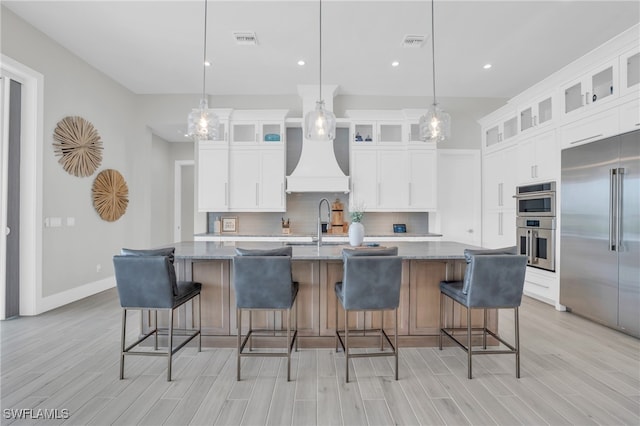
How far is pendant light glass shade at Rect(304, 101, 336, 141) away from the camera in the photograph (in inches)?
110

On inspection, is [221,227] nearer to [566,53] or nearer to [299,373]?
[299,373]

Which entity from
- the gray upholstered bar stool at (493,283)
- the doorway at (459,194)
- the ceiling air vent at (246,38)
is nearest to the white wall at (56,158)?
the ceiling air vent at (246,38)

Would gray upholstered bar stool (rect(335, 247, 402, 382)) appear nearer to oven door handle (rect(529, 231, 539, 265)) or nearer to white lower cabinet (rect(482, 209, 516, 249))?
oven door handle (rect(529, 231, 539, 265))

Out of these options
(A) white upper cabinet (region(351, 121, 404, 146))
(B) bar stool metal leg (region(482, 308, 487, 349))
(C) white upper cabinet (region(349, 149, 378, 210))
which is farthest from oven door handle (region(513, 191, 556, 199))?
(B) bar stool metal leg (region(482, 308, 487, 349))

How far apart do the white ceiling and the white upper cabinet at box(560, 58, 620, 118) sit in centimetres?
50

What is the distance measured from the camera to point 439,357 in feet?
8.66

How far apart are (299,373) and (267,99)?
4.54 meters

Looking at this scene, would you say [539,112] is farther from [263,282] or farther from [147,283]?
[147,283]

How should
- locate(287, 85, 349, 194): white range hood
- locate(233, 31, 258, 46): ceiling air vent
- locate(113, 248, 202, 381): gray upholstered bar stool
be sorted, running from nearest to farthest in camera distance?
locate(113, 248, 202, 381): gray upholstered bar stool
locate(233, 31, 258, 46): ceiling air vent
locate(287, 85, 349, 194): white range hood

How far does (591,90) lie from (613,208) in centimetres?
136

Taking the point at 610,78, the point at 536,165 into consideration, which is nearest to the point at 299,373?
the point at 536,165

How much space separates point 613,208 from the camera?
3174 mm

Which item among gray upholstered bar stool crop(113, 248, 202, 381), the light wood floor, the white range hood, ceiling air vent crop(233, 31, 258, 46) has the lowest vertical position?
the light wood floor

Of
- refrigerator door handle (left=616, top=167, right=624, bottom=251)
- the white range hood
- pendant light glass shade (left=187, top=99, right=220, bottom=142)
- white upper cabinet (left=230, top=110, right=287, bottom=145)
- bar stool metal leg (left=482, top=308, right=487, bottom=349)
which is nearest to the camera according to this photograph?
bar stool metal leg (left=482, top=308, right=487, bottom=349)
